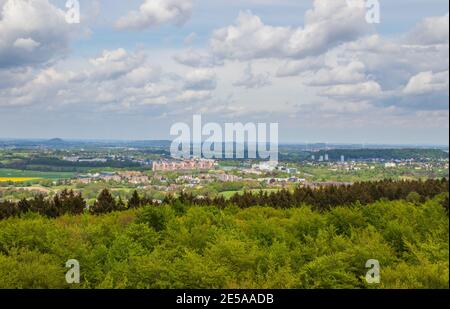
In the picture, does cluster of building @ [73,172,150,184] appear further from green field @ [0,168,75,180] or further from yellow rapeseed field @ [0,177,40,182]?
yellow rapeseed field @ [0,177,40,182]

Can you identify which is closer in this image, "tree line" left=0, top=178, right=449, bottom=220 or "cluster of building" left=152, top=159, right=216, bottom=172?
"tree line" left=0, top=178, right=449, bottom=220

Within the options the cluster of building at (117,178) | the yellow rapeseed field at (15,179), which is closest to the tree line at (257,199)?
the yellow rapeseed field at (15,179)

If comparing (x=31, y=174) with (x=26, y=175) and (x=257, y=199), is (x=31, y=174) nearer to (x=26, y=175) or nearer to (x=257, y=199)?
(x=26, y=175)

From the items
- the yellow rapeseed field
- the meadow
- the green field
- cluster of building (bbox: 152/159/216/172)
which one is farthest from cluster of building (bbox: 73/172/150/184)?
the yellow rapeseed field

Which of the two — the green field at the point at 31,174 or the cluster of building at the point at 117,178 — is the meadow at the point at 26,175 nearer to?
the green field at the point at 31,174

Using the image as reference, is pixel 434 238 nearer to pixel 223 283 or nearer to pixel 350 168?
pixel 223 283

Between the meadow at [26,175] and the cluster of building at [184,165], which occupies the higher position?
the cluster of building at [184,165]
